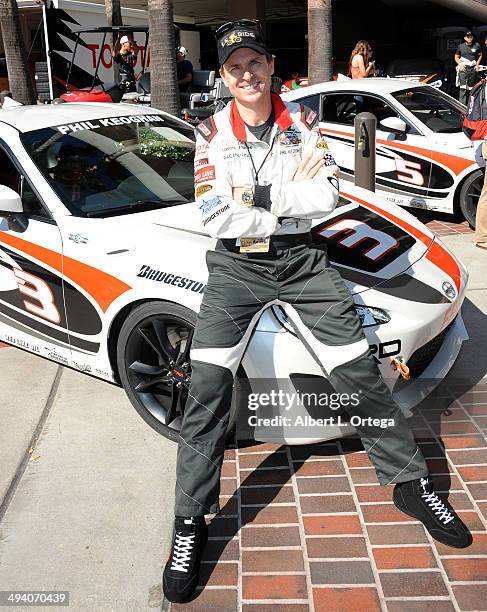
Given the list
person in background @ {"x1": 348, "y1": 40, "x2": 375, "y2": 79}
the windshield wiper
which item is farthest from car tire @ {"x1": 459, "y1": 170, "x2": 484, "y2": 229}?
the windshield wiper

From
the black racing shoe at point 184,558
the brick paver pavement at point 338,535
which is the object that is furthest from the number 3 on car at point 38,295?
the black racing shoe at point 184,558

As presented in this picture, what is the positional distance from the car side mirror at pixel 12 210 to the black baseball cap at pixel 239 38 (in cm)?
152

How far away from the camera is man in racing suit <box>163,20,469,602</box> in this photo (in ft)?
8.69

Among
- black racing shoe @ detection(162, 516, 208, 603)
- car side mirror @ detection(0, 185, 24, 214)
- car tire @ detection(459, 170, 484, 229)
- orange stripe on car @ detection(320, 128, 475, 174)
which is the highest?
car side mirror @ detection(0, 185, 24, 214)

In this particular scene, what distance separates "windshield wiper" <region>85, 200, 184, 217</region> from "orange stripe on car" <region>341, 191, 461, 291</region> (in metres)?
1.14

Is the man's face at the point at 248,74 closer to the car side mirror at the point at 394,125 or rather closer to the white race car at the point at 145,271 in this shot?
the white race car at the point at 145,271

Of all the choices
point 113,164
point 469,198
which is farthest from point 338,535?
point 469,198

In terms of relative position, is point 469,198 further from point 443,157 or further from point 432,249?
point 432,249

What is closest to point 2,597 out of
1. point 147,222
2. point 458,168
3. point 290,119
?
point 147,222

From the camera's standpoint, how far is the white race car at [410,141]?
22.4 feet

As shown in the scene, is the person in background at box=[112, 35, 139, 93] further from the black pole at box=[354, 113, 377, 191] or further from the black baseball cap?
the black baseball cap

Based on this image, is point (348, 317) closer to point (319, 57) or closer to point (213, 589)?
point (213, 589)

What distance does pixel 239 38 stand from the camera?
2646mm

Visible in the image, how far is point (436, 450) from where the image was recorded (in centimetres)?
327
